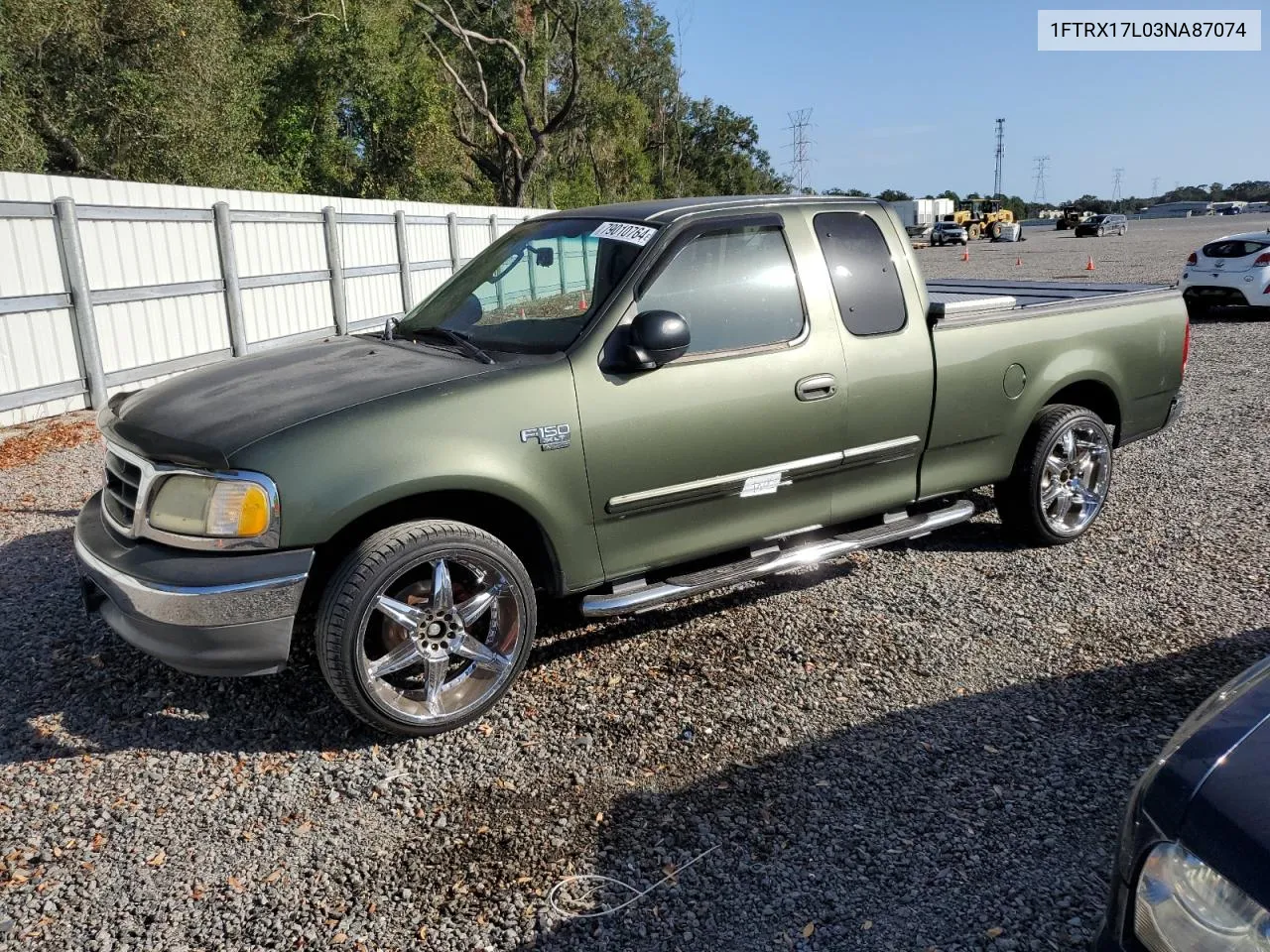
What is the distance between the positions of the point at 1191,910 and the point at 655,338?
2.51m

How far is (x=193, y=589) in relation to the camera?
316cm

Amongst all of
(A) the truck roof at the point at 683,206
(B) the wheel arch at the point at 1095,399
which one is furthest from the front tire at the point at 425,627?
(B) the wheel arch at the point at 1095,399

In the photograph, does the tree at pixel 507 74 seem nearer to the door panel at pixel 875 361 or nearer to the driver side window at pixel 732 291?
the door panel at pixel 875 361

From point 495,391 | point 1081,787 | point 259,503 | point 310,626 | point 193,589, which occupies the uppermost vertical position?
point 495,391

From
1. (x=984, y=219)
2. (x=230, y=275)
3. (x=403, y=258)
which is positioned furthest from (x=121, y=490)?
(x=984, y=219)

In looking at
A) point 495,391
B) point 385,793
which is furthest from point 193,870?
point 495,391

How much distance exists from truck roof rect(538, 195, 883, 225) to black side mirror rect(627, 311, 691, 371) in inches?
23.4

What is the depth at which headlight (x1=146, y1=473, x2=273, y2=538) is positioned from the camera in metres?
3.21

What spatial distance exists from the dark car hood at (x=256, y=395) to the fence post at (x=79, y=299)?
239 inches

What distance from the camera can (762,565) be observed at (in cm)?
421

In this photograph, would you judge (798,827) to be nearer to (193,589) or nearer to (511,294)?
(193,589)

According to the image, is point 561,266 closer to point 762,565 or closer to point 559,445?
point 559,445

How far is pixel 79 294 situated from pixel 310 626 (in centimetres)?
731

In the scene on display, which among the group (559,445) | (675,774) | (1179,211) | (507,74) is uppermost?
(507,74)
